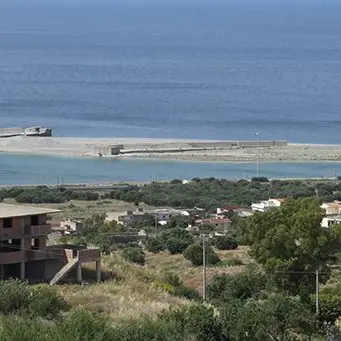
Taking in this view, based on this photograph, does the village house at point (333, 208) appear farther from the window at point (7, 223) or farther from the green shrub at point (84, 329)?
the green shrub at point (84, 329)

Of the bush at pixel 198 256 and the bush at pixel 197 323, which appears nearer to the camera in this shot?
the bush at pixel 197 323

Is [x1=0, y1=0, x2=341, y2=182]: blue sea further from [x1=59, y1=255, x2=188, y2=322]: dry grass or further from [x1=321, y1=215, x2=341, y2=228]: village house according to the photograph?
[x1=59, y1=255, x2=188, y2=322]: dry grass

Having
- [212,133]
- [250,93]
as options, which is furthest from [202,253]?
[250,93]

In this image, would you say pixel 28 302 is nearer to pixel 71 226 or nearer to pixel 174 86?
pixel 71 226

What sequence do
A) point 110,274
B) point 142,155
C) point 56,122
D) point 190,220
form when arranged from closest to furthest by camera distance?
point 110,274 < point 190,220 < point 142,155 < point 56,122

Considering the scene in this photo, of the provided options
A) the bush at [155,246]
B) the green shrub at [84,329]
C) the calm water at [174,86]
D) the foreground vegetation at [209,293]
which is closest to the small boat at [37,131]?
the calm water at [174,86]

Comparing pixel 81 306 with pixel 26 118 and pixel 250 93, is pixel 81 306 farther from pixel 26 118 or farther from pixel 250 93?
pixel 250 93

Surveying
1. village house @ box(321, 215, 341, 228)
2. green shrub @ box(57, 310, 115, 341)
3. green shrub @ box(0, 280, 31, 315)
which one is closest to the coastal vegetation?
village house @ box(321, 215, 341, 228)
